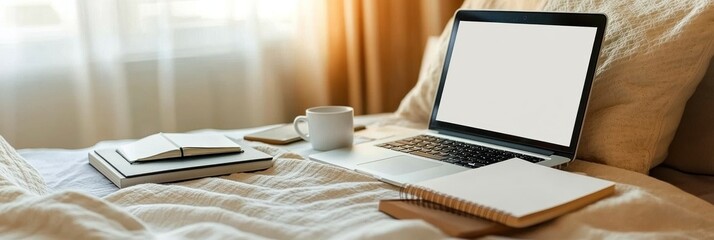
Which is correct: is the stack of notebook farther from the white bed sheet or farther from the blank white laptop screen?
the blank white laptop screen

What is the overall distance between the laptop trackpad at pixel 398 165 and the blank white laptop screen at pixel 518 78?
0.56 ft

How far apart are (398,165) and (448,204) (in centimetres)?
28

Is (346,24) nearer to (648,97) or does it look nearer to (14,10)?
(14,10)

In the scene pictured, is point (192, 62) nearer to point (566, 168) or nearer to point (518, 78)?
point (518, 78)

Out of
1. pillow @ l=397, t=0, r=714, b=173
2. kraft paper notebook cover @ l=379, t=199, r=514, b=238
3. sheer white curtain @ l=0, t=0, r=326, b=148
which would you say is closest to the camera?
kraft paper notebook cover @ l=379, t=199, r=514, b=238

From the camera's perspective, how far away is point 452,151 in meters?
1.31

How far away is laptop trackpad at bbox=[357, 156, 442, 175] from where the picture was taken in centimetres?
121

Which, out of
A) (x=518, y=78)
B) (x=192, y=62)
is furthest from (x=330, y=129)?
(x=192, y=62)

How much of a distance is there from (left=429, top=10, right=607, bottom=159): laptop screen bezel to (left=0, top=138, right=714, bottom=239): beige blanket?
0.11 metres

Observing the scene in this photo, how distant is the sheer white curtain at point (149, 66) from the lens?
2.00 m

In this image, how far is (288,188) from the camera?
3.72 ft

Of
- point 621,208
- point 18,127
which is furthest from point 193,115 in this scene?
point 621,208

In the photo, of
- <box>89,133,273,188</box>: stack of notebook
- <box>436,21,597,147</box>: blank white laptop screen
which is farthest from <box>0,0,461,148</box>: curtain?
<box>436,21,597,147</box>: blank white laptop screen

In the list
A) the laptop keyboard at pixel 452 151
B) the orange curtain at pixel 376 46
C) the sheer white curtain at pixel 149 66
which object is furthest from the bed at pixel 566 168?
the orange curtain at pixel 376 46
